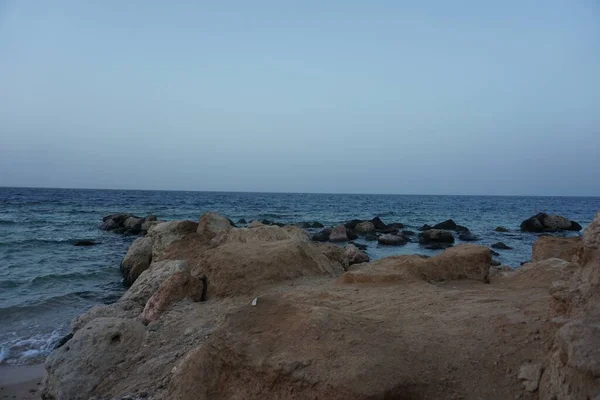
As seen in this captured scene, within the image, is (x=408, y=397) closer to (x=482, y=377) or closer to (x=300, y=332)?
(x=482, y=377)

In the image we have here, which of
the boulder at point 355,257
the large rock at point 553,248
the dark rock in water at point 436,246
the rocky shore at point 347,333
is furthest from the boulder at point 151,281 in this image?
the dark rock in water at point 436,246

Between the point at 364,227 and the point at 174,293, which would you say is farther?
the point at 364,227

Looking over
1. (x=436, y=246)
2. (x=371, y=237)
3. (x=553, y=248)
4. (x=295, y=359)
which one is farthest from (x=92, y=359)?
(x=371, y=237)

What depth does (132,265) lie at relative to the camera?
45.1ft

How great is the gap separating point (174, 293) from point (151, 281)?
1582mm

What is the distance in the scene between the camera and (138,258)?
45.4ft

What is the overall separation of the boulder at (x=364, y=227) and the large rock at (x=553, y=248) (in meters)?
18.2

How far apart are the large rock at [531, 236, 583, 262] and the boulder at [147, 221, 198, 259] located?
8.36m

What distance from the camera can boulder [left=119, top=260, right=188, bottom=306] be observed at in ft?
27.7

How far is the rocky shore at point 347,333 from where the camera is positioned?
3.47 metres

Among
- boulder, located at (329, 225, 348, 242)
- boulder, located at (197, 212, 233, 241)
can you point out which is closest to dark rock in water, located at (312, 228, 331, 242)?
boulder, located at (329, 225, 348, 242)

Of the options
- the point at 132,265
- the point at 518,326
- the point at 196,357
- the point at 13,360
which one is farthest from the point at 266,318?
the point at 132,265

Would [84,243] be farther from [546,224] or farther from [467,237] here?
[546,224]

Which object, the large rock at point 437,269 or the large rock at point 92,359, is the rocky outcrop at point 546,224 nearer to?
the large rock at point 437,269
